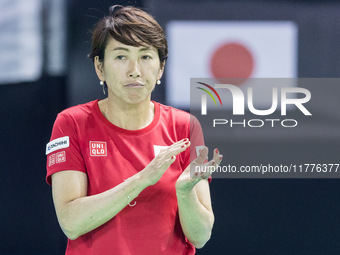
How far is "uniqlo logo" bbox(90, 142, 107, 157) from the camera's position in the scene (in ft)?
5.39

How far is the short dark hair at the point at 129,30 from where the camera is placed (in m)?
1.66

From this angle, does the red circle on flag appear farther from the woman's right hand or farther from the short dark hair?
the woman's right hand

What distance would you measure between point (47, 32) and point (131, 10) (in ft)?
3.53

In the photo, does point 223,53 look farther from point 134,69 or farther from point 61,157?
point 61,157

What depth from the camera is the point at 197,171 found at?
5.09 ft

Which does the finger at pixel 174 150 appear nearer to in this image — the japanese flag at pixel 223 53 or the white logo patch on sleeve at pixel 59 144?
the white logo patch on sleeve at pixel 59 144

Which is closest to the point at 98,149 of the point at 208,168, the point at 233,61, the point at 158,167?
the point at 158,167

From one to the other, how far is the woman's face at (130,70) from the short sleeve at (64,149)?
0.19 m

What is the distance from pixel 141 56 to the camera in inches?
66.7

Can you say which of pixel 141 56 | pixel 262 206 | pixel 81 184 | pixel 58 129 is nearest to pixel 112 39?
pixel 141 56

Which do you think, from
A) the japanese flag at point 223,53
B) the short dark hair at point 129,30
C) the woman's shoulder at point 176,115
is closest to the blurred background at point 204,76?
the japanese flag at point 223,53

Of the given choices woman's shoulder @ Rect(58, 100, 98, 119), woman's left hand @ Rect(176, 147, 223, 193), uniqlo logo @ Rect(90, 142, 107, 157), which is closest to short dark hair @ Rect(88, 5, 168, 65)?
woman's shoulder @ Rect(58, 100, 98, 119)

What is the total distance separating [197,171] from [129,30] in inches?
19.5

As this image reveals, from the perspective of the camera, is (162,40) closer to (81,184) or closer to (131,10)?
(131,10)
